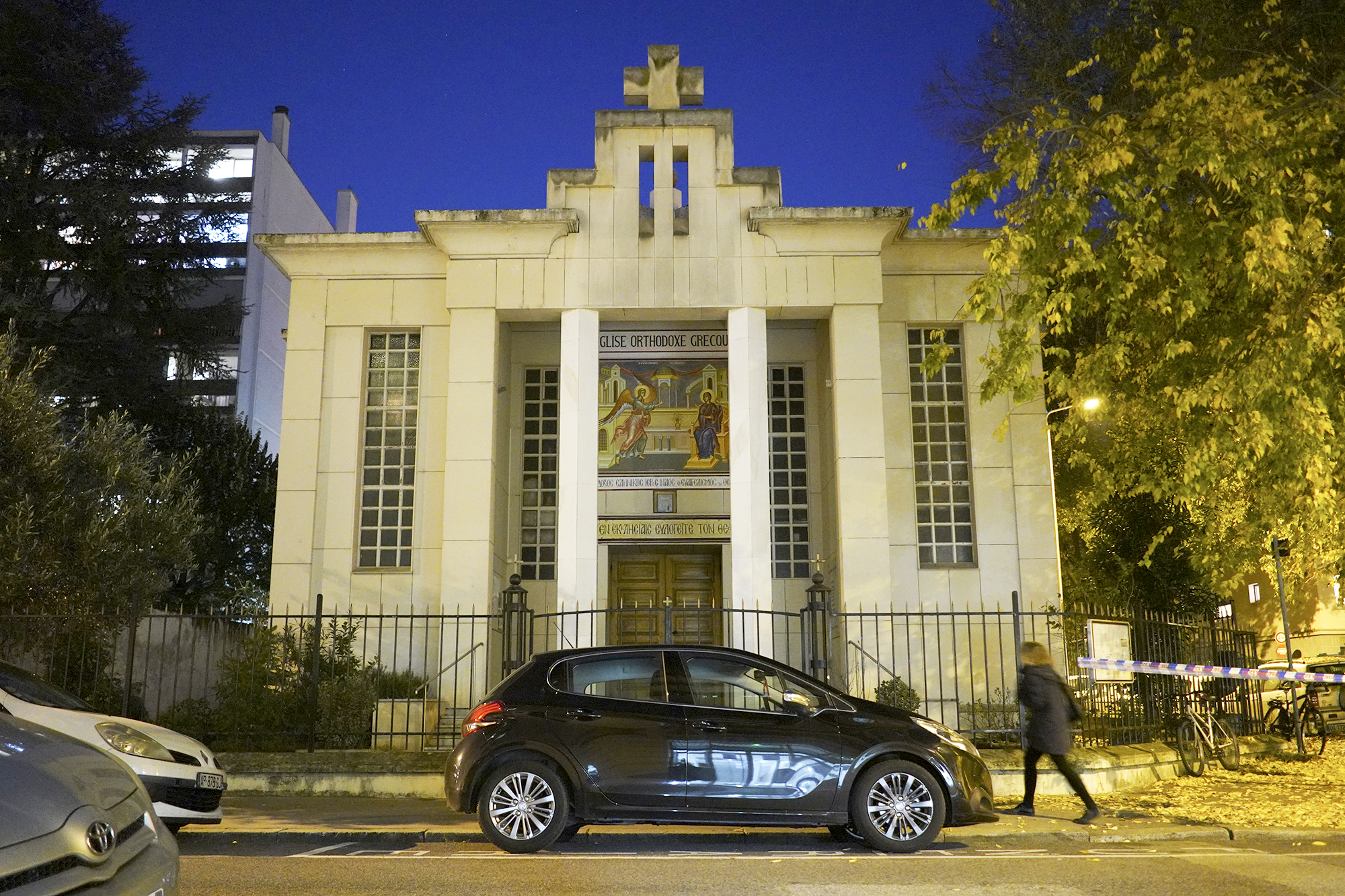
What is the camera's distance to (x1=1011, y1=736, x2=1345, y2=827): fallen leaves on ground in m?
10.9

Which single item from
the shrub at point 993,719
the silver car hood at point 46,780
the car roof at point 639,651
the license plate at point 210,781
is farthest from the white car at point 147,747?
the shrub at point 993,719

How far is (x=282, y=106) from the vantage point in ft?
174

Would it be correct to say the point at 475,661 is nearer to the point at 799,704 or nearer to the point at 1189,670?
the point at 799,704

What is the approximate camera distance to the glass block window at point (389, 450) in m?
19.1

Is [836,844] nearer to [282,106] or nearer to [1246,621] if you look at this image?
[1246,621]

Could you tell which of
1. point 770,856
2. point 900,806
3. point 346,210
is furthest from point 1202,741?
point 346,210

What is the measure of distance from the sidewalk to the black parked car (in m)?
0.86

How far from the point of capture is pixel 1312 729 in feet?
58.0

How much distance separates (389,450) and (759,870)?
42.8 ft

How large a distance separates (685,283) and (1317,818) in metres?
11.6

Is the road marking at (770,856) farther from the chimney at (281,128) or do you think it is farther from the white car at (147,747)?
the chimney at (281,128)

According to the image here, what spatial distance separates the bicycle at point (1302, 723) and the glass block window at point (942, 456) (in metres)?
5.19

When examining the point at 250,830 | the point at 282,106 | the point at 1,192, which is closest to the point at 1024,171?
the point at 250,830

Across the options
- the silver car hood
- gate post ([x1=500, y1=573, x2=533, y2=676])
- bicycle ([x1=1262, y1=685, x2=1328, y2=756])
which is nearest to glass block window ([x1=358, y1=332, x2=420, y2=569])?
gate post ([x1=500, y1=573, x2=533, y2=676])
